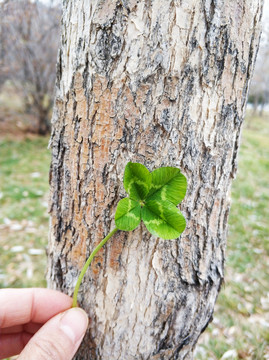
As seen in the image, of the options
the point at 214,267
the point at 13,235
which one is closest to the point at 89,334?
the point at 214,267

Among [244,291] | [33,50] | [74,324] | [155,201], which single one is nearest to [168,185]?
[155,201]

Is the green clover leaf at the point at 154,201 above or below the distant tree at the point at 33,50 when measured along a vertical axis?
below

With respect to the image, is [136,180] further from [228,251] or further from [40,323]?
[228,251]

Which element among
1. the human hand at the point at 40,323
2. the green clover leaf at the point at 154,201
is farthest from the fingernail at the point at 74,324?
the green clover leaf at the point at 154,201

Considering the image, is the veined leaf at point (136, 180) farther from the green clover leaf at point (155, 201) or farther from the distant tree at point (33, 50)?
the distant tree at point (33, 50)

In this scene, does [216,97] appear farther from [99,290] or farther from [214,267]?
[99,290]

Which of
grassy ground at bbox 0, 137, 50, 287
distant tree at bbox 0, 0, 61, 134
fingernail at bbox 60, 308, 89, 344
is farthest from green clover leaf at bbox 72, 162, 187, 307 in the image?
distant tree at bbox 0, 0, 61, 134

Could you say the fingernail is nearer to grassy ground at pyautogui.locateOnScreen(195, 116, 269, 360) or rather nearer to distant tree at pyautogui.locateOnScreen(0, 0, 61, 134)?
grassy ground at pyautogui.locateOnScreen(195, 116, 269, 360)
